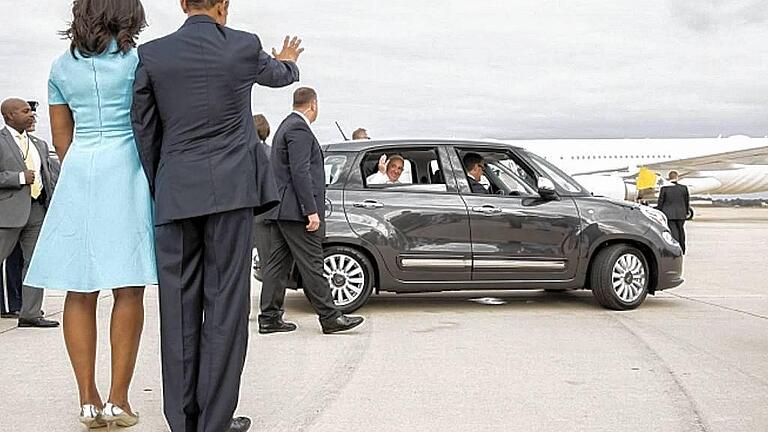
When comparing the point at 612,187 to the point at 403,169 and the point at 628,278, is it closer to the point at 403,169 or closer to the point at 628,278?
the point at 628,278

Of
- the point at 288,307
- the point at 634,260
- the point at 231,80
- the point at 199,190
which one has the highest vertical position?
the point at 231,80

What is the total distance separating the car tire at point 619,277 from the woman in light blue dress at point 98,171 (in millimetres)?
5543

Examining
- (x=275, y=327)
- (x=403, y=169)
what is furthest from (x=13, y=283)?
(x=403, y=169)

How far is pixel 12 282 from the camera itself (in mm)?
8242

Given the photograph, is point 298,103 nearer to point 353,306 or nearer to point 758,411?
point 353,306

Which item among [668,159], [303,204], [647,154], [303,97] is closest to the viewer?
[303,204]

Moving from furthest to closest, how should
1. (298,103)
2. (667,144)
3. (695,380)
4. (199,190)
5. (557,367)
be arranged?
(667,144)
(298,103)
(557,367)
(695,380)
(199,190)

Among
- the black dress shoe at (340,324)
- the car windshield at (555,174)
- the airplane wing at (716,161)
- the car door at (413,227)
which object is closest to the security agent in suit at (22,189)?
the black dress shoe at (340,324)

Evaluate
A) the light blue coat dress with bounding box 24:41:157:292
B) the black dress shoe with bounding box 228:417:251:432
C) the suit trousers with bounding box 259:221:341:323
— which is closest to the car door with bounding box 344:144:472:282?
the suit trousers with bounding box 259:221:341:323

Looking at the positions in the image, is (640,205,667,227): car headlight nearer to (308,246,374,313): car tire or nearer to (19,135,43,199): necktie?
(308,246,374,313): car tire

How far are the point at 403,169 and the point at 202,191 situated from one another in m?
5.32

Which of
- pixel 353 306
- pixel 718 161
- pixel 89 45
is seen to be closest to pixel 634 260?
pixel 353 306

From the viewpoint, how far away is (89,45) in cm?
391

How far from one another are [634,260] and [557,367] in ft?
10.2
